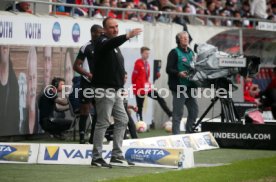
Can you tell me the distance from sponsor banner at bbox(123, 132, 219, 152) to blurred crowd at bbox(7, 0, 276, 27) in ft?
13.2

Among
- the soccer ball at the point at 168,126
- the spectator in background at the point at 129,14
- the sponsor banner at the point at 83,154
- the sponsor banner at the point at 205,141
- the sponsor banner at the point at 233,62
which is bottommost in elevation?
the soccer ball at the point at 168,126

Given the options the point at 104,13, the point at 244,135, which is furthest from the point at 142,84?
the point at 244,135

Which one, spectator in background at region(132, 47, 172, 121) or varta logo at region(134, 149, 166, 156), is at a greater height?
spectator in background at region(132, 47, 172, 121)

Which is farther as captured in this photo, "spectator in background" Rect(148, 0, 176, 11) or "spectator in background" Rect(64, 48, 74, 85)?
"spectator in background" Rect(148, 0, 176, 11)

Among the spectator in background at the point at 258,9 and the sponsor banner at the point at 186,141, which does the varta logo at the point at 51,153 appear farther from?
the spectator in background at the point at 258,9

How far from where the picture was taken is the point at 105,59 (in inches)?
542

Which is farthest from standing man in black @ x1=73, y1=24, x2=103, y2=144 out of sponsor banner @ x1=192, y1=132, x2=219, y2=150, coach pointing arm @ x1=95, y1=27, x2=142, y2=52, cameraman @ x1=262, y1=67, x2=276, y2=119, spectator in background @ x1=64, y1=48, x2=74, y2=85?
cameraman @ x1=262, y1=67, x2=276, y2=119

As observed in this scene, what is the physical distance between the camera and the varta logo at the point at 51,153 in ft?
46.9

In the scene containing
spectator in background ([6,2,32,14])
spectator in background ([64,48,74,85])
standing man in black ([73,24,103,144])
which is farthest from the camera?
spectator in background ([64,48,74,85])

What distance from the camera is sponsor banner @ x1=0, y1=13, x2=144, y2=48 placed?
17484mm

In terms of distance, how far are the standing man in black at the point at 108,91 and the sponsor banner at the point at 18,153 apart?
1.06 m

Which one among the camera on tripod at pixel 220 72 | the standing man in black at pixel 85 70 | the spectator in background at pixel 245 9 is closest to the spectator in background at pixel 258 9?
the spectator in background at pixel 245 9

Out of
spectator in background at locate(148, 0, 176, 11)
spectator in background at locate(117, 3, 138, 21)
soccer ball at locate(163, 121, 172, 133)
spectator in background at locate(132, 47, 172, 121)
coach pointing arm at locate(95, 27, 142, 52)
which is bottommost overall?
soccer ball at locate(163, 121, 172, 133)

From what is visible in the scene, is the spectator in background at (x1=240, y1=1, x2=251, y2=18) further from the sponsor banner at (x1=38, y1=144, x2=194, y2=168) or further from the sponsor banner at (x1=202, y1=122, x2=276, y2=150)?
the sponsor banner at (x1=38, y1=144, x2=194, y2=168)
